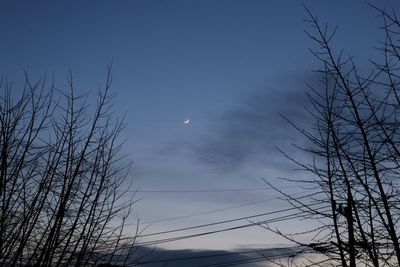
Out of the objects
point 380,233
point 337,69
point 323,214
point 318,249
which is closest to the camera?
point 380,233

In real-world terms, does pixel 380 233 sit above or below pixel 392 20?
below

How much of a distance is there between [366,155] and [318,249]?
1777 millimetres

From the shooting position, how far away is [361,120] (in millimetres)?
3836

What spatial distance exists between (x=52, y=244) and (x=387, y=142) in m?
3.44

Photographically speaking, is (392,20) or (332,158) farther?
(332,158)

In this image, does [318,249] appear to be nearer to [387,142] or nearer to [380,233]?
[380,233]

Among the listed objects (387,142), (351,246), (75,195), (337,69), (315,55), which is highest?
(315,55)

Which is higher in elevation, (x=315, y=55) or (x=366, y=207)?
(x=315, y=55)

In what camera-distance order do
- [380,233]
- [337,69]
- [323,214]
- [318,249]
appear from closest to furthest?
[380,233], [337,69], [323,214], [318,249]

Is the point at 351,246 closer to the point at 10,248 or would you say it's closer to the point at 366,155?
the point at 366,155

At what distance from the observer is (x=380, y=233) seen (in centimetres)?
360

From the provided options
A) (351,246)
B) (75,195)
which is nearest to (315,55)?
(351,246)

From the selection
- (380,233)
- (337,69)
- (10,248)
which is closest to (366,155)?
(380,233)

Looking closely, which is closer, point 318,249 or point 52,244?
point 52,244
